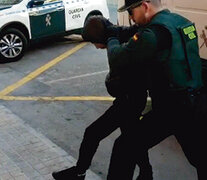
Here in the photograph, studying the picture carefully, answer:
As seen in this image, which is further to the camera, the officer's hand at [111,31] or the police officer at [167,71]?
the officer's hand at [111,31]

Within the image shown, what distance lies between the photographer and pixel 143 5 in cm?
266

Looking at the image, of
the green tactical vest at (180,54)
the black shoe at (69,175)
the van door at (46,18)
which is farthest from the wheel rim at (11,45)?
the green tactical vest at (180,54)

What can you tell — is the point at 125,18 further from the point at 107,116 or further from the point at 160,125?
the point at 160,125

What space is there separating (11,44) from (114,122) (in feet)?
17.6

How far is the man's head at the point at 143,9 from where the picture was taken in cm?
266

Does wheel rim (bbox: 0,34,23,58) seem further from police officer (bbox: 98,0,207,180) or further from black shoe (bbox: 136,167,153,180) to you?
police officer (bbox: 98,0,207,180)

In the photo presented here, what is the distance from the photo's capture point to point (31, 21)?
851 centimetres

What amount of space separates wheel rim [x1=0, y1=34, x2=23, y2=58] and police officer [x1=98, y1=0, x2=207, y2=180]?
5626 mm

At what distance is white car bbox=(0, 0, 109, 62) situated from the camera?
27.0 feet

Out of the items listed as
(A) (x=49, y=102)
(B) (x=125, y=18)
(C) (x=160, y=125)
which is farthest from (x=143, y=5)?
(A) (x=49, y=102)

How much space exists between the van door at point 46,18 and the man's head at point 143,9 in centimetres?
603

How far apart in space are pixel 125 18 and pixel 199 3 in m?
1.43

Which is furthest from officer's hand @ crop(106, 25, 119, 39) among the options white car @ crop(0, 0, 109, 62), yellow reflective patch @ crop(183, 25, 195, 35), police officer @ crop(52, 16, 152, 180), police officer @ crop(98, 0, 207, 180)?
white car @ crop(0, 0, 109, 62)

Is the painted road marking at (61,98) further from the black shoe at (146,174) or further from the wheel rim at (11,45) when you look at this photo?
the black shoe at (146,174)
